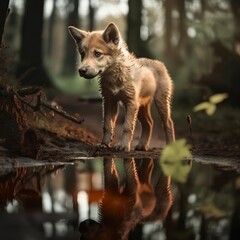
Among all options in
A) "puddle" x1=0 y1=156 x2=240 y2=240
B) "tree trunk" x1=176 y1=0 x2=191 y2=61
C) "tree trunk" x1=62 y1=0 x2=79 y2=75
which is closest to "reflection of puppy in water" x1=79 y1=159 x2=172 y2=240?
"puddle" x1=0 y1=156 x2=240 y2=240

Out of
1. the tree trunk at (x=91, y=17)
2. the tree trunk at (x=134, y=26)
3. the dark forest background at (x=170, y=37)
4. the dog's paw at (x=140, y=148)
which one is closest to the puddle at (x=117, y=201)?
the dog's paw at (x=140, y=148)

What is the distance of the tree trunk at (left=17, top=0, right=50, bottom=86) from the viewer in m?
7.29

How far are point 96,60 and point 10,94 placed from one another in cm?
102

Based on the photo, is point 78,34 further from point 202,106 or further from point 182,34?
point 182,34

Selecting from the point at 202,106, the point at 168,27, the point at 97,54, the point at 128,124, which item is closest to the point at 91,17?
the point at 168,27

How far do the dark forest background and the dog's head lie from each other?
2392 mm

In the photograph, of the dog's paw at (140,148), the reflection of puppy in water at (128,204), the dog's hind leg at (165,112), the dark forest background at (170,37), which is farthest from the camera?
the dark forest background at (170,37)

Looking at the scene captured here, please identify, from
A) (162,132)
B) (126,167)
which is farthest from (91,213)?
(162,132)

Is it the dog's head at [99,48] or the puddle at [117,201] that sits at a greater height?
the dog's head at [99,48]

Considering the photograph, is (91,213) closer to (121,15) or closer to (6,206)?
(6,206)

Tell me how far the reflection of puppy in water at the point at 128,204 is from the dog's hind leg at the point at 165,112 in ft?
4.95

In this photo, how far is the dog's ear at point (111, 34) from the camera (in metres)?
4.88

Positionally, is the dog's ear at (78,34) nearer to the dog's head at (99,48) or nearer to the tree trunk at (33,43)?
the dog's head at (99,48)

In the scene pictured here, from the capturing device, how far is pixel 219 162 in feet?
15.7
